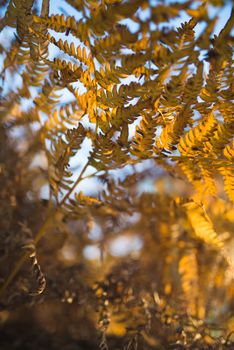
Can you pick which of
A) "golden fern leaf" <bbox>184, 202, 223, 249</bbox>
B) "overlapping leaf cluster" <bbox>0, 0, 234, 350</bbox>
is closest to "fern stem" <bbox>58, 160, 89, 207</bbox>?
"overlapping leaf cluster" <bbox>0, 0, 234, 350</bbox>

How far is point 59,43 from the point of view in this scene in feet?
1.82

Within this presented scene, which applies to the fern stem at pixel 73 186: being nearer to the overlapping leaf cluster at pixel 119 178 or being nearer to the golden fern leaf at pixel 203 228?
the overlapping leaf cluster at pixel 119 178

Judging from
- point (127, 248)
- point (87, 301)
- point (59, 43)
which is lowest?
point (87, 301)

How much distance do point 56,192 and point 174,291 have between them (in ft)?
1.24

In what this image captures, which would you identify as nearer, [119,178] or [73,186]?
[73,186]

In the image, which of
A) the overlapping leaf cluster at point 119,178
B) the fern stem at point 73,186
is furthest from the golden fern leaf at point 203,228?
the fern stem at point 73,186

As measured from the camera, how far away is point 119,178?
2.66ft

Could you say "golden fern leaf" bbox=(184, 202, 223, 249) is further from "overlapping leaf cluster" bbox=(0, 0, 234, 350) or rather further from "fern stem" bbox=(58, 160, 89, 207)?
"fern stem" bbox=(58, 160, 89, 207)

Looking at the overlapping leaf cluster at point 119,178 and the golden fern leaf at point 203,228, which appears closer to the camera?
the overlapping leaf cluster at point 119,178

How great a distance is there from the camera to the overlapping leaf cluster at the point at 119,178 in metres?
0.49

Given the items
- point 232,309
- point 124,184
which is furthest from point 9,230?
point 232,309

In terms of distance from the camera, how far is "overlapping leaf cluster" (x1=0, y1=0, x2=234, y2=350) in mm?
486

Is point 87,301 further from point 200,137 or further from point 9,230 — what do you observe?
point 200,137

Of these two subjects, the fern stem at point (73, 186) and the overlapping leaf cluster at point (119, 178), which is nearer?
the overlapping leaf cluster at point (119, 178)
